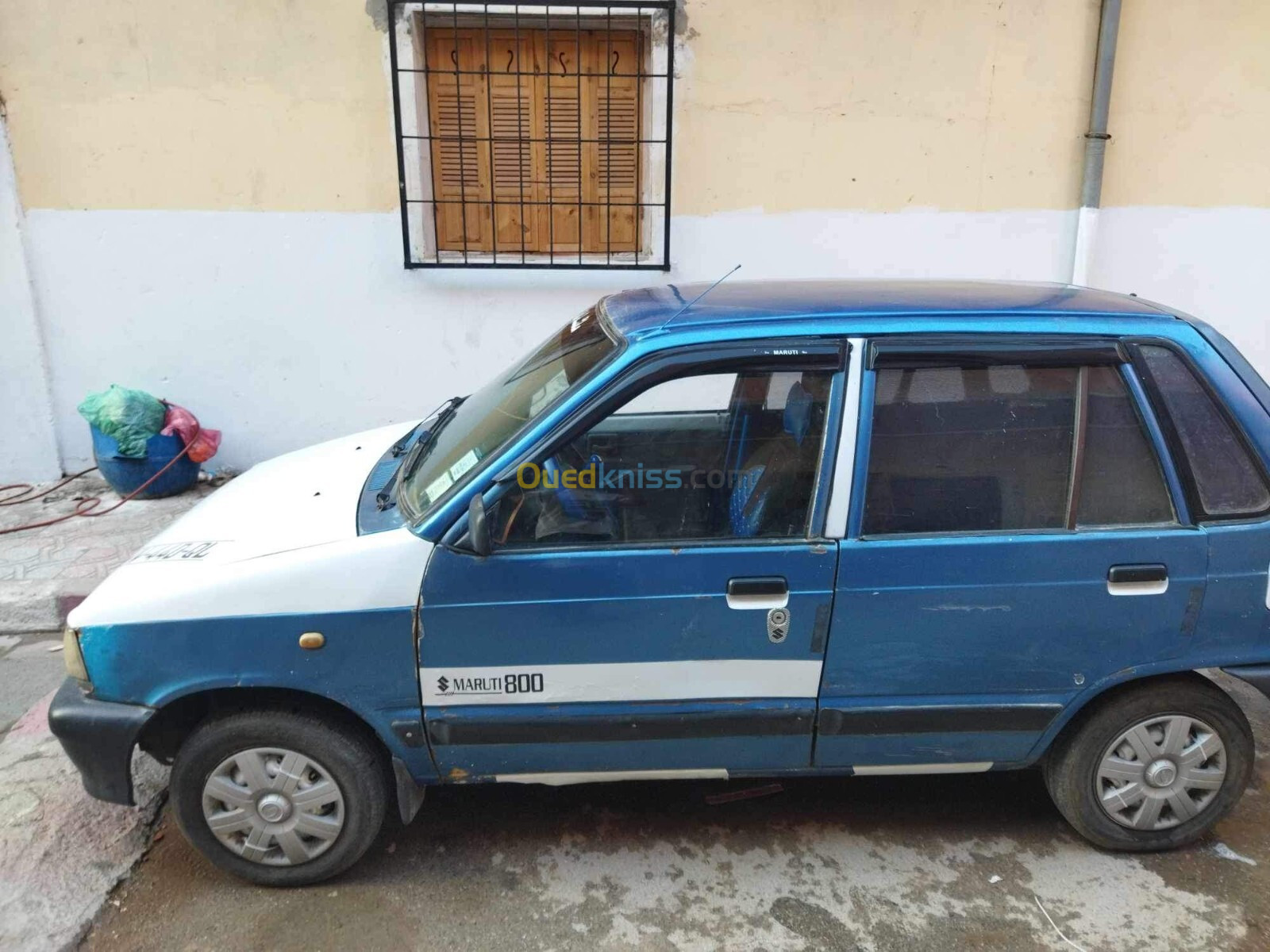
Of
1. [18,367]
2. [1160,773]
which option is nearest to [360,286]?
[18,367]

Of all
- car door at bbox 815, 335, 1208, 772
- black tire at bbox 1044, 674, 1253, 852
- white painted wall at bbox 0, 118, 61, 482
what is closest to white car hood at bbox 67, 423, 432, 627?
car door at bbox 815, 335, 1208, 772

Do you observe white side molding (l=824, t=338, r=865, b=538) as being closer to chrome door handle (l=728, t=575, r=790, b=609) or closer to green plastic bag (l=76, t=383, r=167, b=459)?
chrome door handle (l=728, t=575, r=790, b=609)

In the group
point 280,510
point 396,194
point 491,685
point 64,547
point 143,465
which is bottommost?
point 64,547

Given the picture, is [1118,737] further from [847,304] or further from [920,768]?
[847,304]

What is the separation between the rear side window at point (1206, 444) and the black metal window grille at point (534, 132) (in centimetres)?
368

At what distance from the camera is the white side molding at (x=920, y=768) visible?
2764 millimetres

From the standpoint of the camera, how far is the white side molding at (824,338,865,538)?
8.32 ft

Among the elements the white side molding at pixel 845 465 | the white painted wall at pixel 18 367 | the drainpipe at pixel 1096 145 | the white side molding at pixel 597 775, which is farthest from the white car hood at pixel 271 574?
the drainpipe at pixel 1096 145

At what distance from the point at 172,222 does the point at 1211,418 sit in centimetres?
562

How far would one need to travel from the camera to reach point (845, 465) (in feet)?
8.34

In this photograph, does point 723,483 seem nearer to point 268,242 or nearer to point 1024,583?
point 1024,583

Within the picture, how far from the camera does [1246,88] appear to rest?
5.86 meters

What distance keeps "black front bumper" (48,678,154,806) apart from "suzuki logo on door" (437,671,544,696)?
2.62ft

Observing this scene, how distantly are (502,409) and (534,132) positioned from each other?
363 cm
